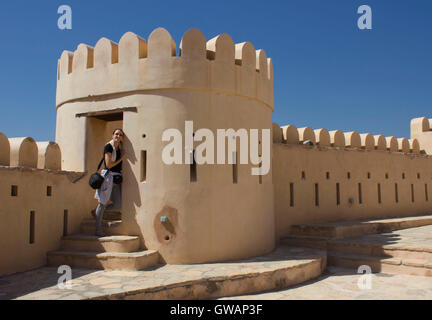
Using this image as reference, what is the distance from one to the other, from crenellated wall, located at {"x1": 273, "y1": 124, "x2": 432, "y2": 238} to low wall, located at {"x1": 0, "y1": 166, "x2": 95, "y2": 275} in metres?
5.02

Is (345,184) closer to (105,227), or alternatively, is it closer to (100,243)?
(105,227)

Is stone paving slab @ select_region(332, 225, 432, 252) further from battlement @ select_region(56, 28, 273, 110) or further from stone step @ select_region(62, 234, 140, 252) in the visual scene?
stone step @ select_region(62, 234, 140, 252)

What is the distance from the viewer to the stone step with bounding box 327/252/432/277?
292 inches

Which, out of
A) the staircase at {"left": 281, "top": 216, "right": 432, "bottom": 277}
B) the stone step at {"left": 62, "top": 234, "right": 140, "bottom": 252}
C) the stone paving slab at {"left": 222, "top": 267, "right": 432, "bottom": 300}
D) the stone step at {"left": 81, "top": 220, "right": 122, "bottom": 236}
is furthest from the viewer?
the staircase at {"left": 281, "top": 216, "right": 432, "bottom": 277}

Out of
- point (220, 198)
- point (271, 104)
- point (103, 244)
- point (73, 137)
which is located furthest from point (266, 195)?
point (73, 137)

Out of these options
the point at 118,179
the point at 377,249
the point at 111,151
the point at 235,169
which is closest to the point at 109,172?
the point at 118,179

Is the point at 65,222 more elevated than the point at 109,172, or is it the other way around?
the point at 109,172

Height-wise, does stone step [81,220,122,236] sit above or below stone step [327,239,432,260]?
above

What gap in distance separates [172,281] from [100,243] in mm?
1874

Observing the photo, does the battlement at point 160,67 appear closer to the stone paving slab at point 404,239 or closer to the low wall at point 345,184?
the low wall at point 345,184

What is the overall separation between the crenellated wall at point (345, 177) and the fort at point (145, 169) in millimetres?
1733

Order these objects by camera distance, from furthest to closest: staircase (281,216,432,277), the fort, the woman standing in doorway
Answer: staircase (281,216,432,277)
the woman standing in doorway
the fort

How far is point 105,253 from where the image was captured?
6863 millimetres

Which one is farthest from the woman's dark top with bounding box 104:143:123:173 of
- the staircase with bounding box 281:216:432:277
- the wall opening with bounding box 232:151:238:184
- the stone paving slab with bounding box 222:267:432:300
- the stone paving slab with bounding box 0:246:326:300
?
the staircase with bounding box 281:216:432:277
